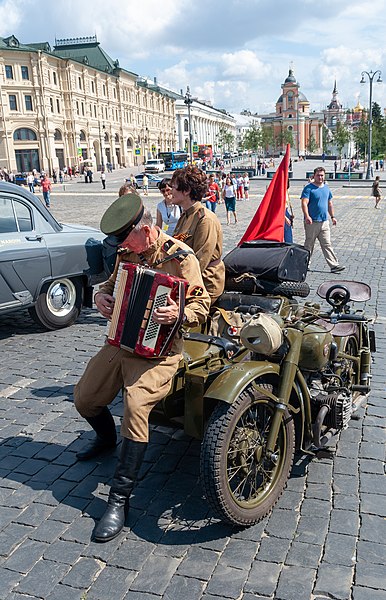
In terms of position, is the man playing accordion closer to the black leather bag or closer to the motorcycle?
the motorcycle

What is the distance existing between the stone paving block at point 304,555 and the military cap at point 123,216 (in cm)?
200

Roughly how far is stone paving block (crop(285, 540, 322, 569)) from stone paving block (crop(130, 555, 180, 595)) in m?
0.61

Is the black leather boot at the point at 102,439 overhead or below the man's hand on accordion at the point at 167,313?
below

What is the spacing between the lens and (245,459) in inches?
127

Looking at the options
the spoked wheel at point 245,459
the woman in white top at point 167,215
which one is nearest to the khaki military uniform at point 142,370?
the spoked wheel at point 245,459

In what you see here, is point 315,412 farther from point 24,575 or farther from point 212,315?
point 24,575

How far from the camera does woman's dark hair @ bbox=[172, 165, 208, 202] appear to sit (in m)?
4.62

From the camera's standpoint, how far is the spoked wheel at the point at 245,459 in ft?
9.90

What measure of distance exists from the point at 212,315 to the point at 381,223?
14803 mm

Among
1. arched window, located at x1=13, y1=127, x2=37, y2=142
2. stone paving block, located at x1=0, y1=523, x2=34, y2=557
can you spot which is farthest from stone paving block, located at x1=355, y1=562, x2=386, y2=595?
arched window, located at x1=13, y1=127, x2=37, y2=142

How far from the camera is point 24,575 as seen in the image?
3.02 meters

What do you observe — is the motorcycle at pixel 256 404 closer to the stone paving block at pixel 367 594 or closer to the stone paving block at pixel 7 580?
the stone paving block at pixel 367 594

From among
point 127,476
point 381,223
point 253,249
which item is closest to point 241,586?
point 127,476

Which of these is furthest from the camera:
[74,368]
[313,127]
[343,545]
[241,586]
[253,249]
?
[313,127]
